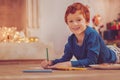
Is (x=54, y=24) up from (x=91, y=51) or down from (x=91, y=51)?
up

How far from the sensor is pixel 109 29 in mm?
4410

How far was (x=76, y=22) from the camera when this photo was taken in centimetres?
126

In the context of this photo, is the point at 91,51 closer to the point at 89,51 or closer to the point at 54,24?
the point at 89,51

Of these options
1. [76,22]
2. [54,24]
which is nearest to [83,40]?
[76,22]

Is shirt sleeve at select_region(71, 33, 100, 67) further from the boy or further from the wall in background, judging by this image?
the wall in background

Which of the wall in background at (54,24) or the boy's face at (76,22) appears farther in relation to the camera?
the wall in background at (54,24)

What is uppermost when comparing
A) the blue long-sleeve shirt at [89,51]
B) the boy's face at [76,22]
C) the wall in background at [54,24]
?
the wall in background at [54,24]

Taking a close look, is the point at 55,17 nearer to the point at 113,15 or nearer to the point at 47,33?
the point at 47,33

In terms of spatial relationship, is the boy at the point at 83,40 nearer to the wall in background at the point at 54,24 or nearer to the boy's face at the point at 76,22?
the boy's face at the point at 76,22

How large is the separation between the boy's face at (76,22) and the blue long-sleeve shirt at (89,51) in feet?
0.11

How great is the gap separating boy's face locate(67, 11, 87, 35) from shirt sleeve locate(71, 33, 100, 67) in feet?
0.16

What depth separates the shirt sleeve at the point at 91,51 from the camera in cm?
115

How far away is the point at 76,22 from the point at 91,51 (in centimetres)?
14

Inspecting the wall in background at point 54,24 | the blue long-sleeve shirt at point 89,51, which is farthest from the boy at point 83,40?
the wall in background at point 54,24
